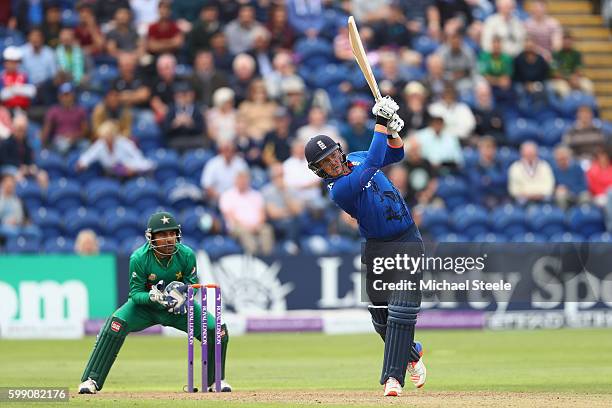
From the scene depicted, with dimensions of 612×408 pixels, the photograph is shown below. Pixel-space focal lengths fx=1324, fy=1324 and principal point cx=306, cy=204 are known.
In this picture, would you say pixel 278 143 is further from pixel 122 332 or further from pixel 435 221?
pixel 122 332

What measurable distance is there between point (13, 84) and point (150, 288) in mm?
9797

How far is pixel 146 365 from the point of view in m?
14.5

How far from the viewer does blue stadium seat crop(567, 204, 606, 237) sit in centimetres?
1956

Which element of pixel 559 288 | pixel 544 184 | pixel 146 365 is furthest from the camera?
pixel 544 184

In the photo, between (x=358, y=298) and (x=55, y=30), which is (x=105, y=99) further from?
(x=358, y=298)

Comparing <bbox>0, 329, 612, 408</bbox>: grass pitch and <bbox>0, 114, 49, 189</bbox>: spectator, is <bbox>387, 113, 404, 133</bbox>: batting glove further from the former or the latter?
<bbox>0, 114, 49, 189</bbox>: spectator

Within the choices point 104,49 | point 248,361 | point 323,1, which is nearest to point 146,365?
point 248,361

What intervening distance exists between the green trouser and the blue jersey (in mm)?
1497

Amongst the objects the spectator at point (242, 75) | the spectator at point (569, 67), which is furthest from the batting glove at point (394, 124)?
the spectator at point (569, 67)

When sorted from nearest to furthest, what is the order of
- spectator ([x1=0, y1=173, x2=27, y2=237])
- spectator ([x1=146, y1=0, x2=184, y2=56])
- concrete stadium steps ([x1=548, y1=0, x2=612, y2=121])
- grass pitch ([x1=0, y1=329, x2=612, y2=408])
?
grass pitch ([x1=0, y1=329, x2=612, y2=408])
spectator ([x1=0, y1=173, x2=27, y2=237])
spectator ([x1=146, y1=0, x2=184, y2=56])
concrete stadium steps ([x1=548, y1=0, x2=612, y2=121])

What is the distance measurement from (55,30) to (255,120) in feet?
11.4

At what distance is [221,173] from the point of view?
19.2m

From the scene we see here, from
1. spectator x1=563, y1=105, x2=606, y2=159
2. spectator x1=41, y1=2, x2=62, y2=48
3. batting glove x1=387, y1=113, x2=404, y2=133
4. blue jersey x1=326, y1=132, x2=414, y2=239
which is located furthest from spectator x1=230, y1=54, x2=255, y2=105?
batting glove x1=387, y1=113, x2=404, y2=133

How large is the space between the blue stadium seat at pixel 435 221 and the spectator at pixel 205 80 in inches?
150
